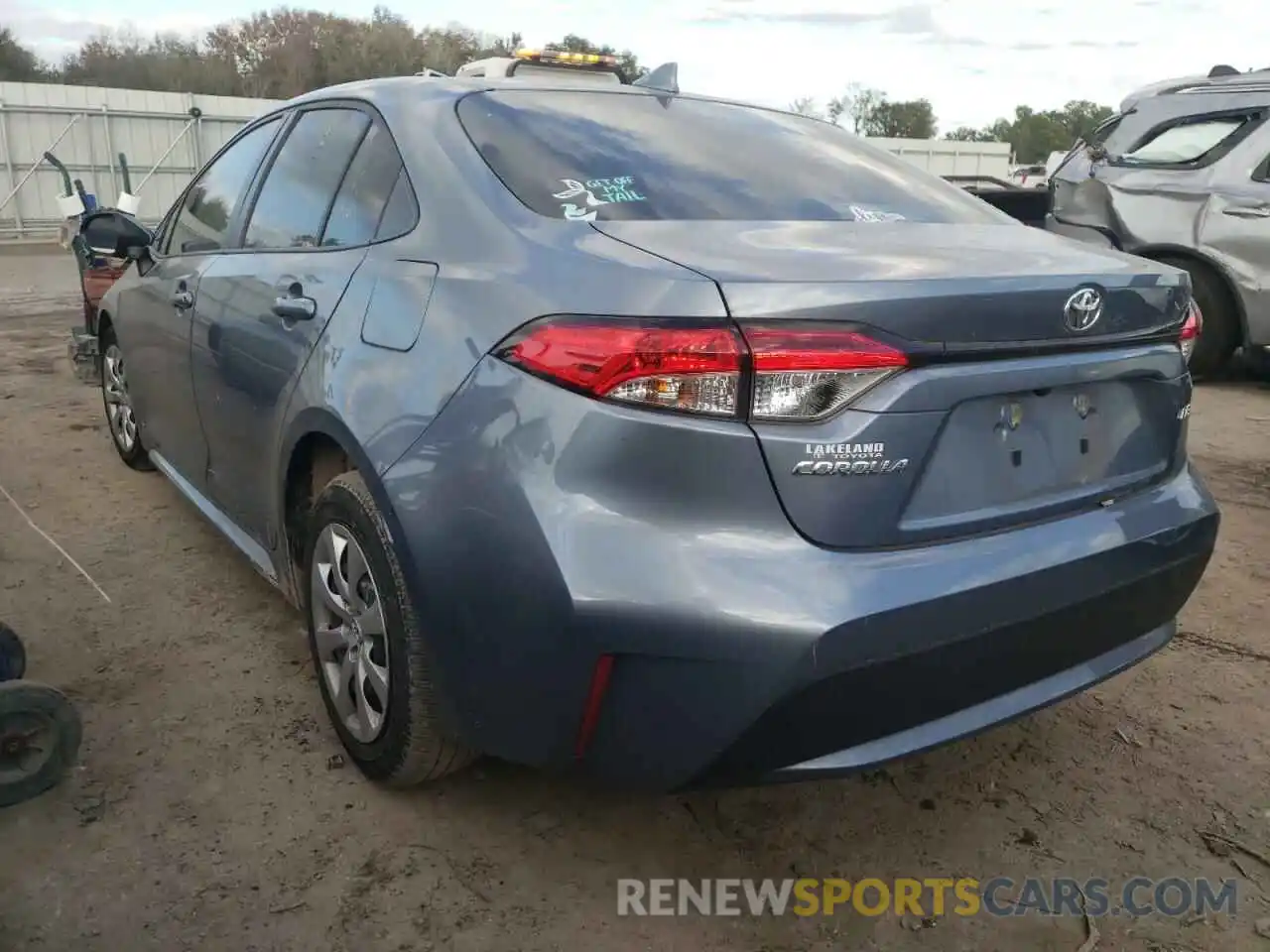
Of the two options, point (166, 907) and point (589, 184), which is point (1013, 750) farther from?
point (166, 907)

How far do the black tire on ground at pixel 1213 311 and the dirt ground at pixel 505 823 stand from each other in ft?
13.0

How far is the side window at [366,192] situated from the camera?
246 cm

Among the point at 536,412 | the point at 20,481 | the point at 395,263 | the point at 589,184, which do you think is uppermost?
the point at 589,184

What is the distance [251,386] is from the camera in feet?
9.16

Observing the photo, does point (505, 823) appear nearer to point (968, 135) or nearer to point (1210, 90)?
point (1210, 90)

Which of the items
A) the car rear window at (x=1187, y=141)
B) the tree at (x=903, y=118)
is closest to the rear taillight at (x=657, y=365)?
the car rear window at (x=1187, y=141)

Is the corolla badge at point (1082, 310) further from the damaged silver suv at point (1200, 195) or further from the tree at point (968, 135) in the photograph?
the tree at point (968, 135)

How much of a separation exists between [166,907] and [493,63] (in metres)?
2.41

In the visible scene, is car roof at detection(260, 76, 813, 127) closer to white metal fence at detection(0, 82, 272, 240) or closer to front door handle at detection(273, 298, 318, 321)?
front door handle at detection(273, 298, 318, 321)

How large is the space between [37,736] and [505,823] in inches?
40.4

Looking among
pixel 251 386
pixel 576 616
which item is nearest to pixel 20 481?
pixel 251 386

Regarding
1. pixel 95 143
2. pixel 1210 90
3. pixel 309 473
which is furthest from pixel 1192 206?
pixel 95 143

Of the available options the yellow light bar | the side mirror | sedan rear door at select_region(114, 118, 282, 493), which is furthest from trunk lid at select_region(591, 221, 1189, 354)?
the side mirror

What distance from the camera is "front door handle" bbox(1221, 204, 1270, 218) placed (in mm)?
6379
